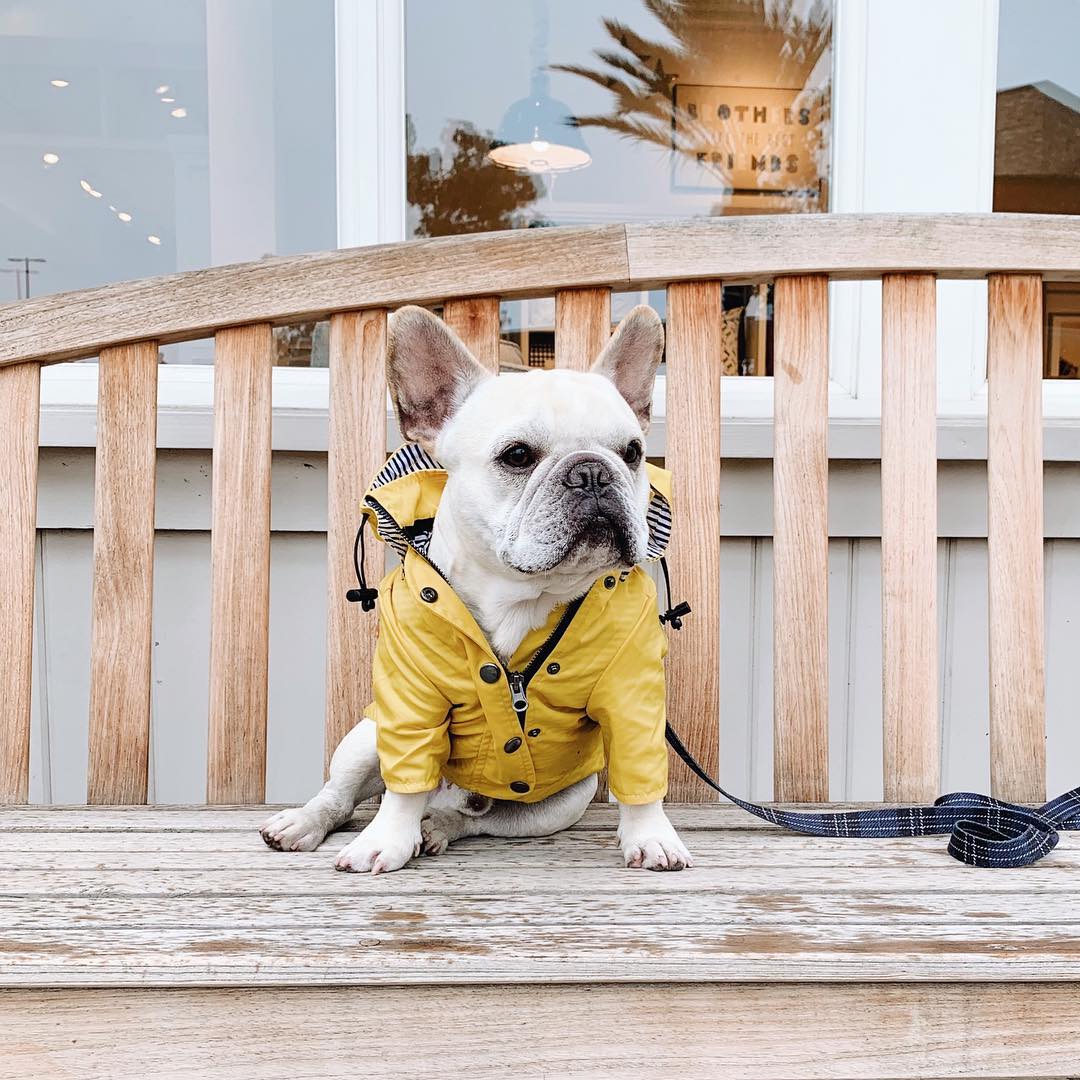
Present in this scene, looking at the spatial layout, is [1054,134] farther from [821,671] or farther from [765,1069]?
[765,1069]

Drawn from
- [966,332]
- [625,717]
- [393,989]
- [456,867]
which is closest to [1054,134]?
[966,332]

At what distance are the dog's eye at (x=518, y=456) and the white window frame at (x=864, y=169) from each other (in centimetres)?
78

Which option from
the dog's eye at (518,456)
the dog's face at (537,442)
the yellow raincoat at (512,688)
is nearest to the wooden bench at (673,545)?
the yellow raincoat at (512,688)

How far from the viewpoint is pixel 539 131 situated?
2.03m

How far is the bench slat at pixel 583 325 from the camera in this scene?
4.80 ft

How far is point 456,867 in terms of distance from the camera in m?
1.05

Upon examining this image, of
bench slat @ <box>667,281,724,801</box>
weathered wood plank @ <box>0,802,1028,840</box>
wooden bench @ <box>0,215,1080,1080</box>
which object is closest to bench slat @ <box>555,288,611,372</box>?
wooden bench @ <box>0,215,1080,1080</box>

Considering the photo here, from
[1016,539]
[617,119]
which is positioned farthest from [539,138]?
[1016,539]

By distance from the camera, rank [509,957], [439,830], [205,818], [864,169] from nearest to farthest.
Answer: [509,957] < [439,830] < [205,818] < [864,169]

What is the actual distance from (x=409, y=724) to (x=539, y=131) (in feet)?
4.79

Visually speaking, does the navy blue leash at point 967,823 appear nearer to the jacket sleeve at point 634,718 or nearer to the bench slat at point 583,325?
the jacket sleeve at point 634,718

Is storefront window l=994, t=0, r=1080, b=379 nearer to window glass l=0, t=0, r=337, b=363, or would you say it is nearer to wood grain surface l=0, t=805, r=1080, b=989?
wood grain surface l=0, t=805, r=1080, b=989

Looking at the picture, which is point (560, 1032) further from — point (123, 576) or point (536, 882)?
point (123, 576)

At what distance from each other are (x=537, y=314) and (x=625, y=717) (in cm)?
114
